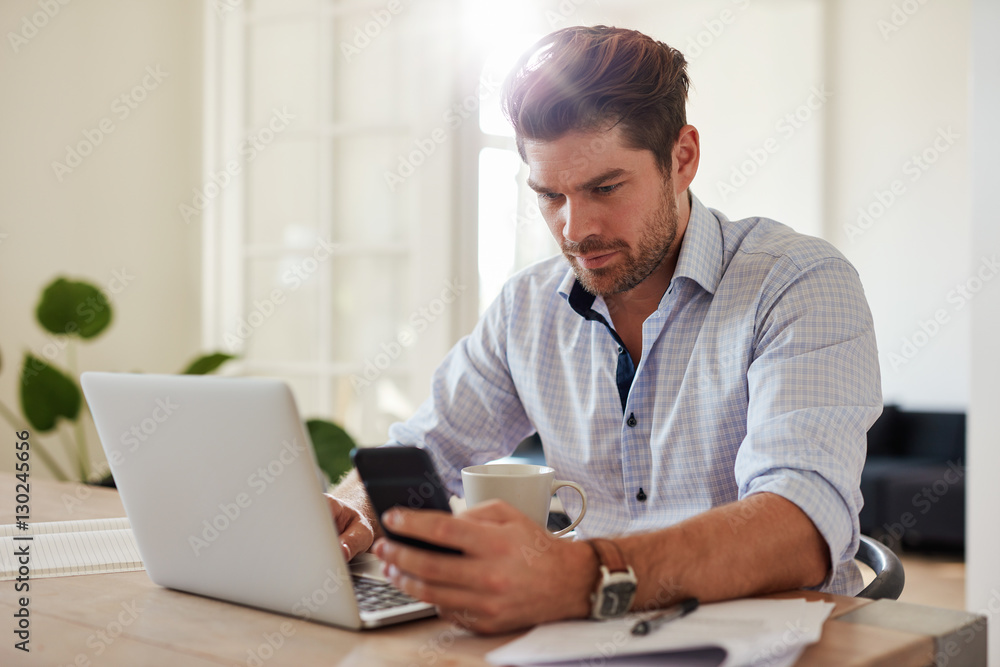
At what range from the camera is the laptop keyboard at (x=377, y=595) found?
83cm

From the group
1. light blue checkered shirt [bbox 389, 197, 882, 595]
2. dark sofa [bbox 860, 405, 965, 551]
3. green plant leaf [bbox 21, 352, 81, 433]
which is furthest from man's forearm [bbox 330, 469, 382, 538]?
dark sofa [bbox 860, 405, 965, 551]

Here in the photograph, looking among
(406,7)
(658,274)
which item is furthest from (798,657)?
(406,7)

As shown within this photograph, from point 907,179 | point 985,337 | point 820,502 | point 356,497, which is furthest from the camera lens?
point 907,179

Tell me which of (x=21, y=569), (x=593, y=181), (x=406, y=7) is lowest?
(x=21, y=569)

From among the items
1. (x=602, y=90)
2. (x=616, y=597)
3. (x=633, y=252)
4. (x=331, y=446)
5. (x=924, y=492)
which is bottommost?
(x=924, y=492)

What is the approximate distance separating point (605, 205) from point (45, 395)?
7.25 feet

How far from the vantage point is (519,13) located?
347 cm

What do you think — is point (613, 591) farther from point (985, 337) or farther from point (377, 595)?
point (985, 337)

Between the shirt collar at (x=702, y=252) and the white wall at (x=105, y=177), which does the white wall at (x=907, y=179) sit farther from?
the shirt collar at (x=702, y=252)

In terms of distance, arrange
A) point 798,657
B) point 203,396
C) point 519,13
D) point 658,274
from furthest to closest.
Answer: point 519,13, point 658,274, point 203,396, point 798,657

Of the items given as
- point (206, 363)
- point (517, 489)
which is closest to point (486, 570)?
point (517, 489)

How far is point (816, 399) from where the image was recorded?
1041 millimetres

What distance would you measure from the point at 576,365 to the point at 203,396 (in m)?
0.74

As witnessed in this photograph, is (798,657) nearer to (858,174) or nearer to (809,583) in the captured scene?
(809,583)
